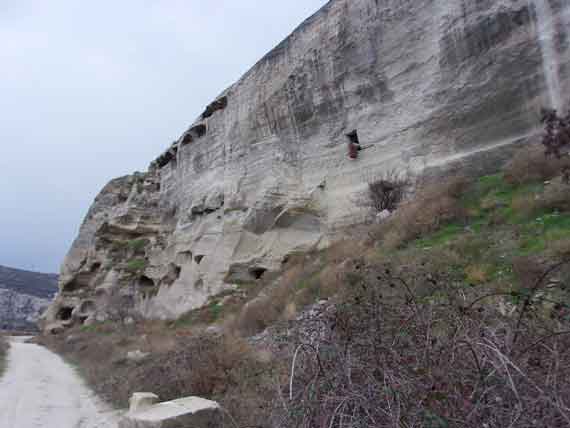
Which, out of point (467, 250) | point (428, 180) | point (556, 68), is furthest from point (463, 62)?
point (467, 250)

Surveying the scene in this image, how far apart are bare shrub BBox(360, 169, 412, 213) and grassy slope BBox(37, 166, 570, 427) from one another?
83.5 inches

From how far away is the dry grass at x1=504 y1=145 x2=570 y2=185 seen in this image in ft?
23.2

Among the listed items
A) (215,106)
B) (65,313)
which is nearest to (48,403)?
(215,106)

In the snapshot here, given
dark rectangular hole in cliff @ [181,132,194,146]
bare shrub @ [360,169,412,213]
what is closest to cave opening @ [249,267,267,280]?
bare shrub @ [360,169,412,213]

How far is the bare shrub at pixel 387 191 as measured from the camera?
33.8ft

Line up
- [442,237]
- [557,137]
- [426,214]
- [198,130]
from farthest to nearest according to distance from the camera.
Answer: [198,130], [426,214], [442,237], [557,137]

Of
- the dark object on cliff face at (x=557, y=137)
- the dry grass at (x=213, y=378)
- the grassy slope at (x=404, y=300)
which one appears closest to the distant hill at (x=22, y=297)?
the grassy slope at (x=404, y=300)

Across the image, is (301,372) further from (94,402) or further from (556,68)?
(556,68)

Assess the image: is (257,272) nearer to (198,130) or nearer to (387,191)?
(387,191)

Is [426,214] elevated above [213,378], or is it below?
above

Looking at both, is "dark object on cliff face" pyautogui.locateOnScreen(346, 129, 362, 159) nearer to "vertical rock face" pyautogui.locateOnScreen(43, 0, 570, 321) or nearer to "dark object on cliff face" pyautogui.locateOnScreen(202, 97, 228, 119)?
"vertical rock face" pyautogui.locateOnScreen(43, 0, 570, 321)

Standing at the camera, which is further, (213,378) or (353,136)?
(353,136)

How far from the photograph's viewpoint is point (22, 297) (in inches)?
2501

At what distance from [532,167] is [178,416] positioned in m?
7.53
